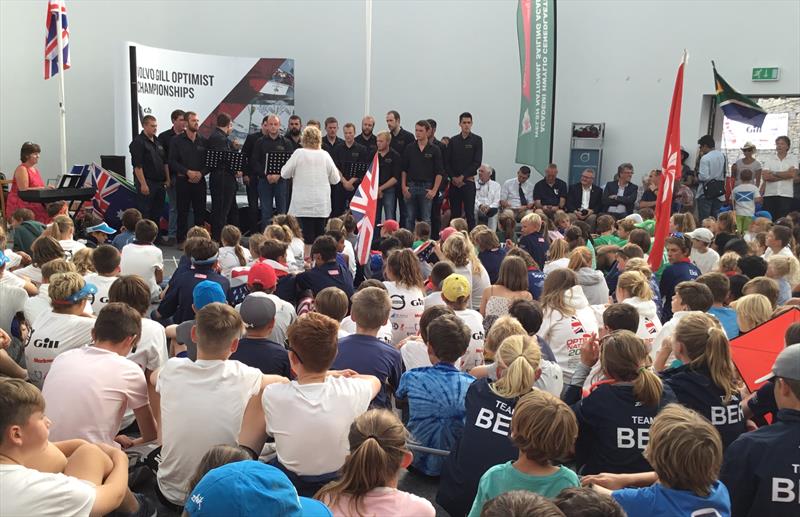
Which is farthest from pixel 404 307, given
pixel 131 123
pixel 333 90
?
pixel 333 90

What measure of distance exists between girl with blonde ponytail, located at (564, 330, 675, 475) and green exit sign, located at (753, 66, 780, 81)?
1067 centimetres

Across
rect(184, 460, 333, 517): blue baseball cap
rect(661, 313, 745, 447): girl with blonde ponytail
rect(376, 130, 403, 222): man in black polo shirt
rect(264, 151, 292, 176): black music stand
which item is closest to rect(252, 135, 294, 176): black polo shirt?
rect(264, 151, 292, 176): black music stand

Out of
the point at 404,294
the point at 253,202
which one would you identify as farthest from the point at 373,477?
the point at 253,202

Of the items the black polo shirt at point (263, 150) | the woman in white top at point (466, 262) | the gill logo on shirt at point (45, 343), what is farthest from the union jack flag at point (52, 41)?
the gill logo on shirt at point (45, 343)

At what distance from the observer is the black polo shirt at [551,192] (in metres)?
12.9

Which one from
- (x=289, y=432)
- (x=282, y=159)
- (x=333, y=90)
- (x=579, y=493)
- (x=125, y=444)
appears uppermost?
(x=333, y=90)

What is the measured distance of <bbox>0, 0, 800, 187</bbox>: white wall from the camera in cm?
1307

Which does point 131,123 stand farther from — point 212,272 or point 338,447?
point 338,447

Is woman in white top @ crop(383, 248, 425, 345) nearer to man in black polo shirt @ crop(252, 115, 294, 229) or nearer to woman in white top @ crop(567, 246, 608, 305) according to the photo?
woman in white top @ crop(567, 246, 608, 305)

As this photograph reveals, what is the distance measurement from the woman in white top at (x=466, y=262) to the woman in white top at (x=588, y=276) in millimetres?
744

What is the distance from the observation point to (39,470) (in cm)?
260

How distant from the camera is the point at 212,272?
18.8 feet

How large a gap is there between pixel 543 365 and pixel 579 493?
185 centimetres

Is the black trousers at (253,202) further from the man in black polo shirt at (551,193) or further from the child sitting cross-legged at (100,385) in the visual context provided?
the child sitting cross-legged at (100,385)
